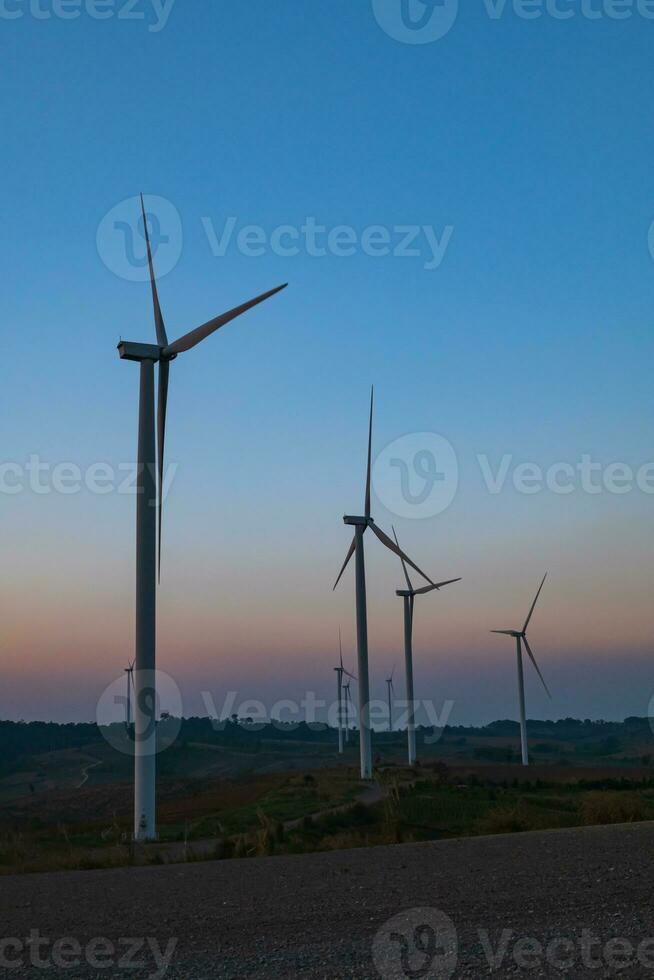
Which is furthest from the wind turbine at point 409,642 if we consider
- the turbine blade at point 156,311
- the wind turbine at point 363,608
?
the turbine blade at point 156,311

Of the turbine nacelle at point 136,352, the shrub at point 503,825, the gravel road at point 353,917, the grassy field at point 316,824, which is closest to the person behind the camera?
the gravel road at point 353,917

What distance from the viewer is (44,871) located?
23.1 metres

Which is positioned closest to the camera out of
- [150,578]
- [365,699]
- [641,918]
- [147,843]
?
[641,918]

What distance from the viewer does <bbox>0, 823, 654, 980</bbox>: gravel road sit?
11367mm

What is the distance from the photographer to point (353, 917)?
46.3 ft

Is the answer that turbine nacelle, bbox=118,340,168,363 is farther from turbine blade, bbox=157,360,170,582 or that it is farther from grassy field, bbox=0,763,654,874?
grassy field, bbox=0,763,654,874

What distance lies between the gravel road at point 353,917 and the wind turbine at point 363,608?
35.6 meters

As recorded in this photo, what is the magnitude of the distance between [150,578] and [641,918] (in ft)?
69.0

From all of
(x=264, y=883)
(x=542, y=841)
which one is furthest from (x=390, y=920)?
(x=542, y=841)

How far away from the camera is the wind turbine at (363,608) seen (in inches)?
2239

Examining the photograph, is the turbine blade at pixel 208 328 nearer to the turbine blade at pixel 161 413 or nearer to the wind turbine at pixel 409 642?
the turbine blade at pixel 161 413

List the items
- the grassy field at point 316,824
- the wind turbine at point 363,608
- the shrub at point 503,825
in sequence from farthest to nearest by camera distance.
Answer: the wind turbine at point 363,608, the shrub at point 503,825, the grassy field at point 316,824

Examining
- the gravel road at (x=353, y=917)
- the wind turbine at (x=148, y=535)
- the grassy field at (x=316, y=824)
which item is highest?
the wind turbine at (x=148, y=535)

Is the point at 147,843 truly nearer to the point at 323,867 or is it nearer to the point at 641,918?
the point at 323,867
